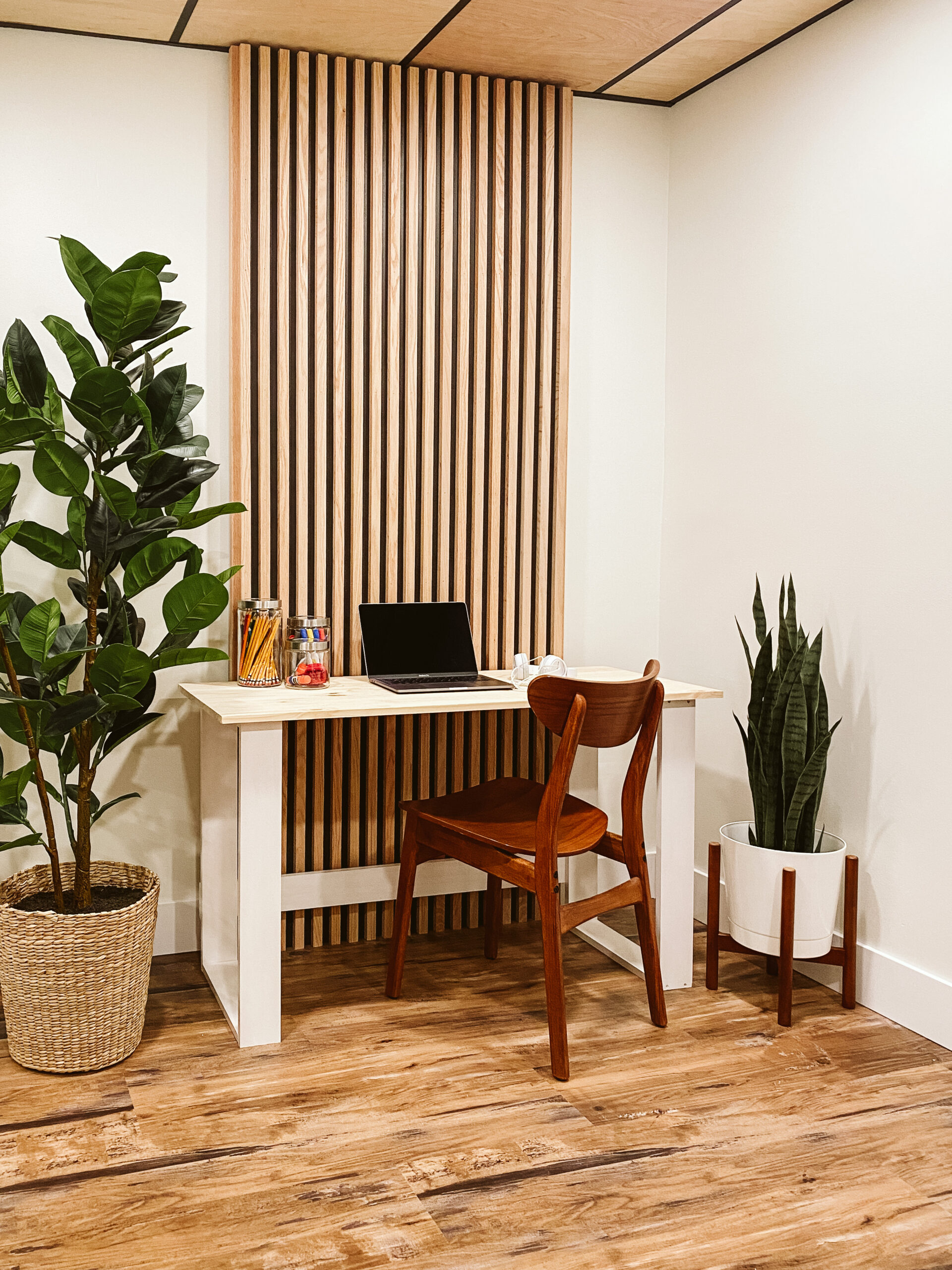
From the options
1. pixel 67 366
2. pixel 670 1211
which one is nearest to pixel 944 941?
pixel 670 1211

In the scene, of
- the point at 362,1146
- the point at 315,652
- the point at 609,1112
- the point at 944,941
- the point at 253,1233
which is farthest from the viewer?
the point at 315,652

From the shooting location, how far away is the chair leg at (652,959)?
2969 mm

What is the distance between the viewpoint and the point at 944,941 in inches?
113

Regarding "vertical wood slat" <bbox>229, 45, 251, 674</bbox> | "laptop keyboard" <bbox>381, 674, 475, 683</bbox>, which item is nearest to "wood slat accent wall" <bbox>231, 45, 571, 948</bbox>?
"vertical wood slat" <bbox>229, 45, 251, 674</bbox>

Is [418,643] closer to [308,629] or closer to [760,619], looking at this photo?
[308,629]

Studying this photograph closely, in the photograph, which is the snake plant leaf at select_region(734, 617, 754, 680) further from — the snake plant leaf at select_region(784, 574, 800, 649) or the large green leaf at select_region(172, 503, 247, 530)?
the large green leaf at select_region(172, 503, 247, 530)

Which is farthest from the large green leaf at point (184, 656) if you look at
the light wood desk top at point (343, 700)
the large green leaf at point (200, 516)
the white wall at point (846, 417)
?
the white wall at point (846, 417)

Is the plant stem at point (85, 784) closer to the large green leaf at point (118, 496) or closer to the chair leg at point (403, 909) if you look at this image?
the large green leaf at point (118, 496)

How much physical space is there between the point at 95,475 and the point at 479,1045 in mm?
1717

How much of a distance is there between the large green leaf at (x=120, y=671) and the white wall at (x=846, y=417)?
1910mm

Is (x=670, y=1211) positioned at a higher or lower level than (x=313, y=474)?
lower

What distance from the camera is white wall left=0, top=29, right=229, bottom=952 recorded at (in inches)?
125

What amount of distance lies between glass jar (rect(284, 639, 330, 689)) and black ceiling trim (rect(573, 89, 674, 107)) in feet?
6.80

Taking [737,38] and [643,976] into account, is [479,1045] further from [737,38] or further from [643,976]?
[737,38]
